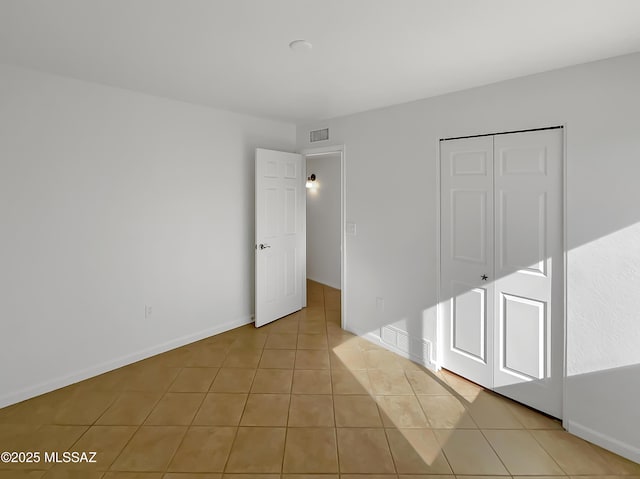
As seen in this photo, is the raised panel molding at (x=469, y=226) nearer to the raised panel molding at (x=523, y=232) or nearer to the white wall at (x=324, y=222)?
the raised panel molding at (x=523, y=232)

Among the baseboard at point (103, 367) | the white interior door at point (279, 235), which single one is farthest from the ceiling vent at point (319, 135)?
the baseboard at point (103, 367)

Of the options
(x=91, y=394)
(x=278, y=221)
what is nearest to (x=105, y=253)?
(x=91, y=394)

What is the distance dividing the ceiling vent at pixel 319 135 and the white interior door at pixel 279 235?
0.30 metres

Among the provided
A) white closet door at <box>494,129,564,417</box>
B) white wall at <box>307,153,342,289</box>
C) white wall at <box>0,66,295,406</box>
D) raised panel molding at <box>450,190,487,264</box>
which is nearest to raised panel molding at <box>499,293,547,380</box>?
white closet door at <box>494,129,564,417</box>

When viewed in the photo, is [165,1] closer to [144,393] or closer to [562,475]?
[144,393]

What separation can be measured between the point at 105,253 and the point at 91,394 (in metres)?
1.15

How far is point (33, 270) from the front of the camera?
8.71 feet

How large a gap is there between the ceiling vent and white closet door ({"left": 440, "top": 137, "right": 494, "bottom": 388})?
155cm

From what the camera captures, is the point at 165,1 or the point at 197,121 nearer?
the point at 165,1

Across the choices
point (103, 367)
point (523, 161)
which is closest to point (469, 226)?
point (523, 161)

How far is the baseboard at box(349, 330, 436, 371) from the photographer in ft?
10.6

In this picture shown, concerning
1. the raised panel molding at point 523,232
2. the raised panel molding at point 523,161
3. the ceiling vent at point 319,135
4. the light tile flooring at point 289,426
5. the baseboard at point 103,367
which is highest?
the ceiling vent at point 319,135

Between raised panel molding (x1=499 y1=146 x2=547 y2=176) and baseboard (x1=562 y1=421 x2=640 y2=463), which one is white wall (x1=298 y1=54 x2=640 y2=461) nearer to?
baseboard (x1=562 y1=421 x2=640 y2=463)

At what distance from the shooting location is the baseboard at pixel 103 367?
2625mm
